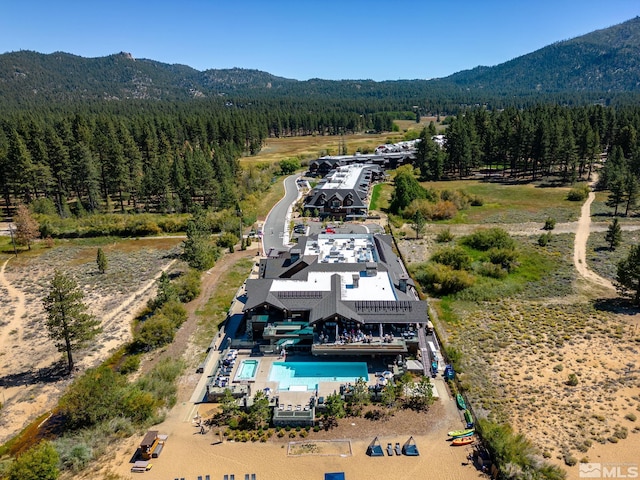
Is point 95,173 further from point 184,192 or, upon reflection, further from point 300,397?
point 300,397

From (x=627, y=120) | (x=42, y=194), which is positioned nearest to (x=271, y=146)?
(x=42, y=194)

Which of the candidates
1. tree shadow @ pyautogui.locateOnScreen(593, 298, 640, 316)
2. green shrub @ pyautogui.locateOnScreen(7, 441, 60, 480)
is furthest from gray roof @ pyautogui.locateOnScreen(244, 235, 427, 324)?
tree shadow @ pyautogui.locateOnScreen(593, 298, 640, 316)

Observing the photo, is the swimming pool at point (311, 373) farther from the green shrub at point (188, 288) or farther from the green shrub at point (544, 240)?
the green shrub at point (544, 240)

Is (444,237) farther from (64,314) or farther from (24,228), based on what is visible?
(24,228)

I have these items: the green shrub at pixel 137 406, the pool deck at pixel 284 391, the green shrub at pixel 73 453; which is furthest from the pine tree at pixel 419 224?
the green shrub at pixel 73 453

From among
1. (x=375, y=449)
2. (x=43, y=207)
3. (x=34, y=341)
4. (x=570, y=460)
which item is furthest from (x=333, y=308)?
(x=43, y=207)

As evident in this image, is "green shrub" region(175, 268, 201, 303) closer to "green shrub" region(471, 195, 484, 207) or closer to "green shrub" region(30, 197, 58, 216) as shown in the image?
"green shrub" region(30, 197, 58, 216)
